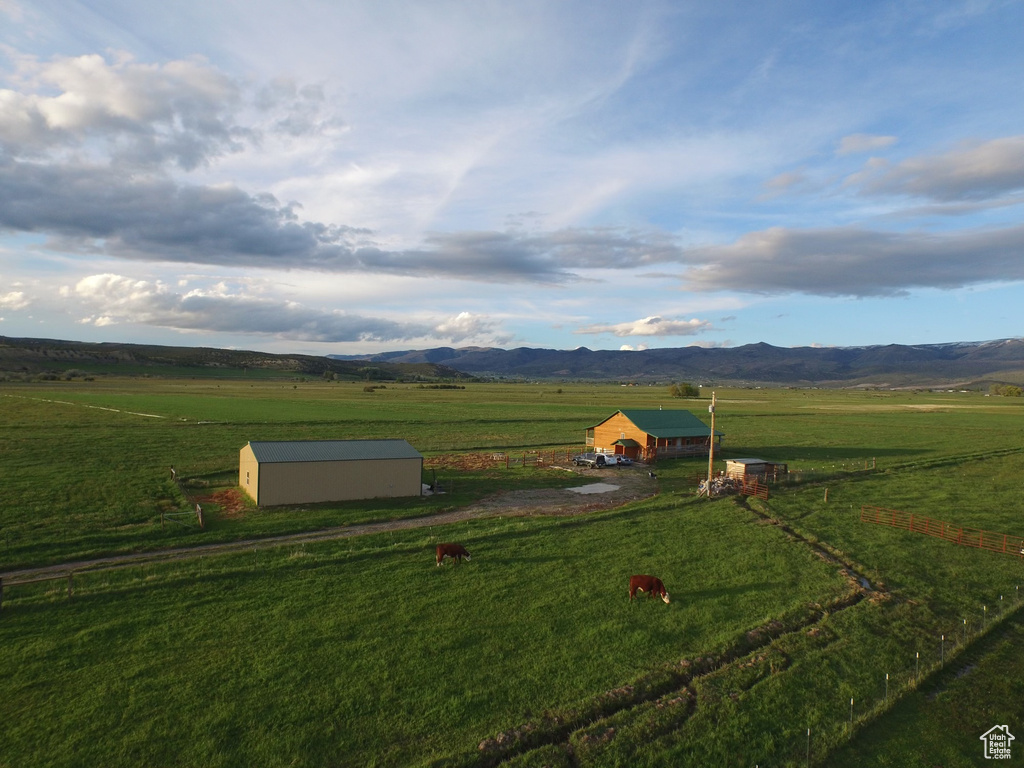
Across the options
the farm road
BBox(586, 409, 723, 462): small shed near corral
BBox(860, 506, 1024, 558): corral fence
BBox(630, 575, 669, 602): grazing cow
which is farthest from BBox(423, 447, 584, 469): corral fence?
BBox(630, 575, 669, 602): grazing cow

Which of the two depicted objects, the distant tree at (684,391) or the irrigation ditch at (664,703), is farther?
the distant tree at (684,391)

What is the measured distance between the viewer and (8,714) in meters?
12.7

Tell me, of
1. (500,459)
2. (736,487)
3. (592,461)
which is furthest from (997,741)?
(500,459)

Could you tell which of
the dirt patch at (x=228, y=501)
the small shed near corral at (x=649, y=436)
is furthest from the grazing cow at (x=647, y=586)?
the small shed near corral at (x=649, y=436)

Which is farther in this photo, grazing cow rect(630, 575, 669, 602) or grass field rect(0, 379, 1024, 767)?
grazing cow rect(630, 575, 669, 602)

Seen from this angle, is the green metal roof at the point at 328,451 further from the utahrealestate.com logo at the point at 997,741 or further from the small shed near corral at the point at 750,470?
the utahrealestate.com logo at the point at 997,741

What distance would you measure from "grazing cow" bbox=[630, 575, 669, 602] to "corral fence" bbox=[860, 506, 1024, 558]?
17239 millimetres

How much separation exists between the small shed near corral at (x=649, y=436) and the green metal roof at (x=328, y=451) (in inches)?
896

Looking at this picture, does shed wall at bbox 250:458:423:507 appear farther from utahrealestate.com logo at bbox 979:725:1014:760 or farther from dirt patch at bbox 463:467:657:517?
utahrealestate.com logo at bbox 979:725:1014:760

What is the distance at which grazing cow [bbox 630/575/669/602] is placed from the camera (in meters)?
19.4

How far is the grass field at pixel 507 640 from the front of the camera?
1230 cm

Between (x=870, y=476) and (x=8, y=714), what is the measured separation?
4929 cm

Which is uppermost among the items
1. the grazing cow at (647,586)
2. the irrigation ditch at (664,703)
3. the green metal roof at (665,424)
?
the green metal roof at (665,424)

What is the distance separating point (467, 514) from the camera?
3156 cm
